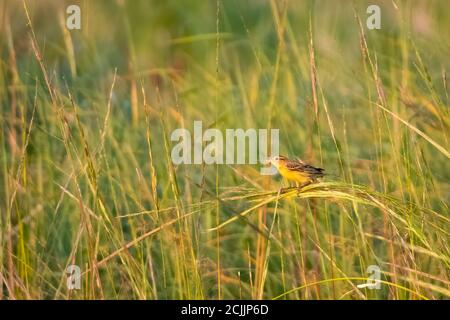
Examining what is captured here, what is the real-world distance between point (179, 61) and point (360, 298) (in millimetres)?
3861

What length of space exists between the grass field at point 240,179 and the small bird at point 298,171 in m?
0.10

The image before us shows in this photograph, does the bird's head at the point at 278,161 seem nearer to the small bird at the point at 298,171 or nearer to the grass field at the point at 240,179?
the small bird at the point at 298,171

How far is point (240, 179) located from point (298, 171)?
0.84 metres

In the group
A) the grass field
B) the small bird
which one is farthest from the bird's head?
the grass field

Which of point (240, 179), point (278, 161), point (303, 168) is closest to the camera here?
point (303, 168)

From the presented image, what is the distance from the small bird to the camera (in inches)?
129

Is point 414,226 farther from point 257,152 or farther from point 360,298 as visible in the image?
point 257,152

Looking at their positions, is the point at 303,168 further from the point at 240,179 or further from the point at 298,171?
the point at 240,179

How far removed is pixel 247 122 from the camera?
4.55 meters

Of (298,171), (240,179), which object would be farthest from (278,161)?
(240,179)

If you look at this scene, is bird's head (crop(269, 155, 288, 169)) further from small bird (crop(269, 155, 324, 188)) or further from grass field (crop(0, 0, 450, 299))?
grass field (crop(0, 0, 450, 299))

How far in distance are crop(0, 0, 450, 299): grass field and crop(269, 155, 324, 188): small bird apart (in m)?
0.10

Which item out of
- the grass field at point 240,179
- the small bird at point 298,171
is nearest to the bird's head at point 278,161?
the small bird at point 298,171

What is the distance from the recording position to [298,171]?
334cm
